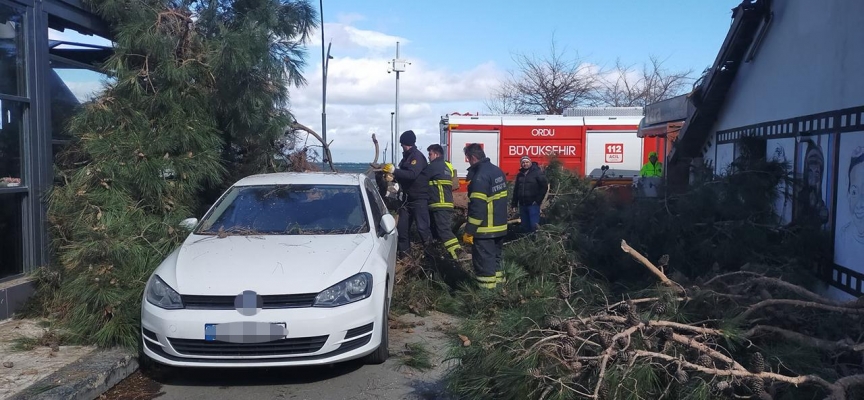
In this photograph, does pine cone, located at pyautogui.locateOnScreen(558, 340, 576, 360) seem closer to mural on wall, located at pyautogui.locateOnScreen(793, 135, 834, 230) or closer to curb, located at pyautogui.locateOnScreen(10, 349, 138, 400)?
curb, located at pyautogui.locateOnScreen(10, 349, 138, 400)

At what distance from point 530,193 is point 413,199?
103 inches

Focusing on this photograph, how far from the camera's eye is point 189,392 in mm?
5523

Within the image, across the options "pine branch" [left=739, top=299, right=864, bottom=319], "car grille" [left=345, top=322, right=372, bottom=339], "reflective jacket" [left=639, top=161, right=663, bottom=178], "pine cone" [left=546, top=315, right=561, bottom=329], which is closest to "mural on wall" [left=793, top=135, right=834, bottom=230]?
"pine branch" [left=739, top=299, right=864, bottom=319]

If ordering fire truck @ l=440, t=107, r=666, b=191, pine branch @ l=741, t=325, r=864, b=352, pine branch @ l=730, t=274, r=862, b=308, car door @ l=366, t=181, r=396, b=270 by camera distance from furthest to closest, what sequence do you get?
fire truck @ l=440, t=107, r=666, b=191 → car door @ l=366, t=181, r=396, b=270 → pine branch @ l=730, t=274, r=862, b=308 → pine branch @ l=741, t=325, r=864, b=352

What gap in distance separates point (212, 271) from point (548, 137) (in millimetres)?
13601

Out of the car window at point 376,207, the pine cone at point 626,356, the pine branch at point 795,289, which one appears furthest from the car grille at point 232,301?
the pine branch at point 795,289

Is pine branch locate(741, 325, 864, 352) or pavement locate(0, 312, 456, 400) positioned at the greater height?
pine branch locate(741, 325, 864, 352)

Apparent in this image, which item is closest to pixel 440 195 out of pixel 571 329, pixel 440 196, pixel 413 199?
pixel 440 196

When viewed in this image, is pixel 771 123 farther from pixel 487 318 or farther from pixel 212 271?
pixel 212 271

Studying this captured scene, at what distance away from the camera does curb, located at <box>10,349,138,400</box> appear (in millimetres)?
4980

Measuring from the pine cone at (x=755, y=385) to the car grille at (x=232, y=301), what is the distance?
295 centimetres

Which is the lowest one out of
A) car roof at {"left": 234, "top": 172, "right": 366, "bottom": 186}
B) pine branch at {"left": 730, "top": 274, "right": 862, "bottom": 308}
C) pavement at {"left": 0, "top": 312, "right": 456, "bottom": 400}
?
pavement at {"left": 0, "top": 312, "right": 456, "bottom": 400}

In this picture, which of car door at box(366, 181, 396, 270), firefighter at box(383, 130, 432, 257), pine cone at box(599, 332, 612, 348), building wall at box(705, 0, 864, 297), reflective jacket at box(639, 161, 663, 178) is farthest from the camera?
reflective jacket at box(639, 161, 663, 178)

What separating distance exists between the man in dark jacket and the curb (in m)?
6.29
